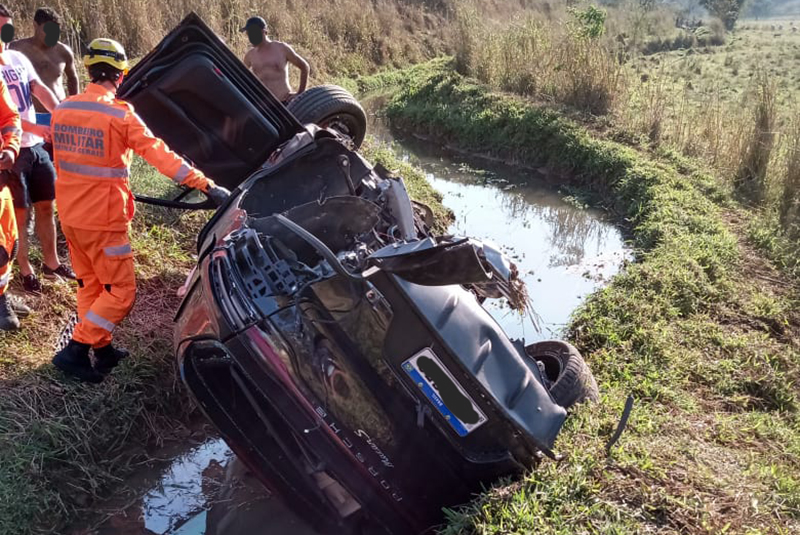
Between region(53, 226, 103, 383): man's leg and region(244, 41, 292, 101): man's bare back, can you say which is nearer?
region(53, 226, 103, 383): man's leg

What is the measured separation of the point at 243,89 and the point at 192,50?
0.39 metres

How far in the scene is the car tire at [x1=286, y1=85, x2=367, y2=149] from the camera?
5.31 metres

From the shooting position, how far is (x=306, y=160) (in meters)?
Result: 3.86

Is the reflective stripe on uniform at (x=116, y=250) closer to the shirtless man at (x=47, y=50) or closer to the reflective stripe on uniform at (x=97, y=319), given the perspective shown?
the reflective stripe on uniform at (x=97, y=319)

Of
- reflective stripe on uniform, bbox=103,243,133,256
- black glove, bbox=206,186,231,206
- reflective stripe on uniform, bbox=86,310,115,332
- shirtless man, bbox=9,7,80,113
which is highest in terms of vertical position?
shirtless man, bbox=9,7,80,113

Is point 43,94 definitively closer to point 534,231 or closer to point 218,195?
point 218,195

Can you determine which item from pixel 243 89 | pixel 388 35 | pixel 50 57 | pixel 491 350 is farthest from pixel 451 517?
pixel 388 35

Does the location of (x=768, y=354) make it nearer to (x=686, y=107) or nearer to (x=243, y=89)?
(x=243, y=89)

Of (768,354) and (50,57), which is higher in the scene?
(50,57)

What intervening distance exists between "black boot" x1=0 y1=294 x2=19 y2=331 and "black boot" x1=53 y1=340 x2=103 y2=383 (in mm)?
465

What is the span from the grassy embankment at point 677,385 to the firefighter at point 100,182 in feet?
6.77

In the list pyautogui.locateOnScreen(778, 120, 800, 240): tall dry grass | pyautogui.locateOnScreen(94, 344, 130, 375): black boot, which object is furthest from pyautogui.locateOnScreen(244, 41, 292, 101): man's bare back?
pyautogui.locateOnScreen(778, 120, 800, 240): tall dry grass

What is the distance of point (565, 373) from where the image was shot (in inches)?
136

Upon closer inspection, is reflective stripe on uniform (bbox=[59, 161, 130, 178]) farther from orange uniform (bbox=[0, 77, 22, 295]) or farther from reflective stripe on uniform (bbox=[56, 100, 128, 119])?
orange uniform (bbox=[0, 77, 22, 295])
